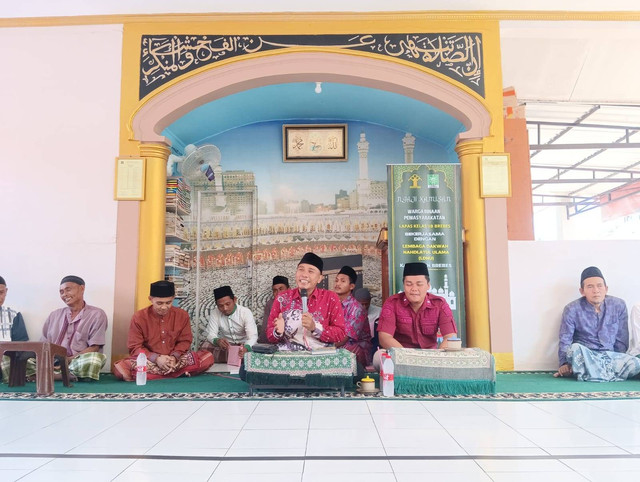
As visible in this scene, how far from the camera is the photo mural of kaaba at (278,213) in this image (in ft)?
21.7

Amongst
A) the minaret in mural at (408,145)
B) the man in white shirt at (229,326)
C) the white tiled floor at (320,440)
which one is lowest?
the white tiled floor at (320,440)

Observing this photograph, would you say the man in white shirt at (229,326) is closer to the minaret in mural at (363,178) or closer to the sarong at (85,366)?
the sarong at (85,366)

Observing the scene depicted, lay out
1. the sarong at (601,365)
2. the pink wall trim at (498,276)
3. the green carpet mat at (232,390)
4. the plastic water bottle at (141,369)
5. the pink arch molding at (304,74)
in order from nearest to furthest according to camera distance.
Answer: the green carpet mat at (232,390)
the plastic water bottle at (141,369)
the sarong at (601,365)
the pink wall trim at (498,276)
the pink arch molding at (304,74)

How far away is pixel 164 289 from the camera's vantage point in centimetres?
468

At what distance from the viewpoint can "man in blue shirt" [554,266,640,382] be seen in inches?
185

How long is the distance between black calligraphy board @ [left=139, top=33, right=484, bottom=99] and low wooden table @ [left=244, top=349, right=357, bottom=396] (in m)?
3.03

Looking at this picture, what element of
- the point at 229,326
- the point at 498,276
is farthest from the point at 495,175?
the point at 229,326

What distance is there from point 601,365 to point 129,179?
179 inches

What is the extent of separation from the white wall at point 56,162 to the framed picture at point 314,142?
2174mm

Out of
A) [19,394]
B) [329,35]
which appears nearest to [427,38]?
[329,35]

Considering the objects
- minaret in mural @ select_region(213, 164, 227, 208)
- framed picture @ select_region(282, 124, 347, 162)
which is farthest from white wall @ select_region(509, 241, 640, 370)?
minaret in mural @ select_region(213, 164, 227, 208)

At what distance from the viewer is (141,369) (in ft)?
14.0

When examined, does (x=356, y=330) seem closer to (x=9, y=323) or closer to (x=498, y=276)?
(x=498, y=276)

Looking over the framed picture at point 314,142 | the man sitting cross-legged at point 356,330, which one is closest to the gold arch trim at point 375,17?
the framed picture at point 314,142
